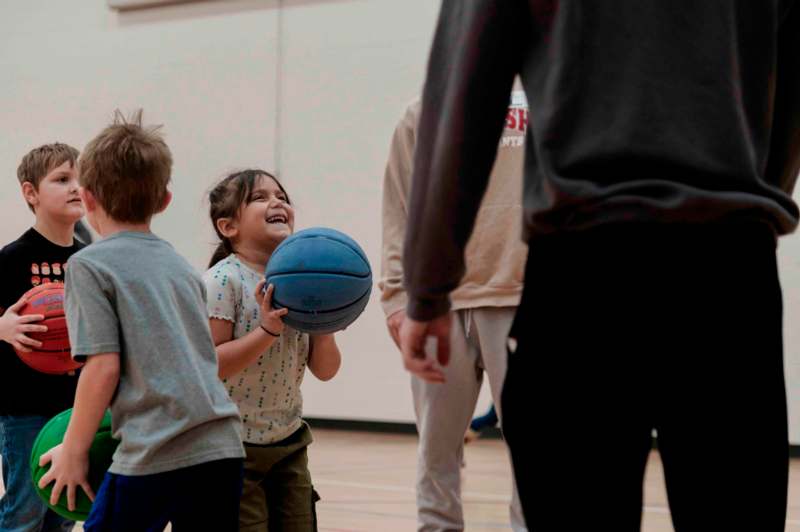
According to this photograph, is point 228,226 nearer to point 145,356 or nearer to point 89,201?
point 89,201

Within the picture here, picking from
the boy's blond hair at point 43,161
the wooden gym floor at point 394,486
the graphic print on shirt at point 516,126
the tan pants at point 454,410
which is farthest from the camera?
the wooden gym floor at point 394,486

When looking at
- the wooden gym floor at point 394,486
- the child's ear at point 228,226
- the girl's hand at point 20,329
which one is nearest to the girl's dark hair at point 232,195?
the child's ear at point 228,226

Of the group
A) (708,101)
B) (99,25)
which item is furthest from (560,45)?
(99,25)

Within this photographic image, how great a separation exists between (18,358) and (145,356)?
1474 millimetres

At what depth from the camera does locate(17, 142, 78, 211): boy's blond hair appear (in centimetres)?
413

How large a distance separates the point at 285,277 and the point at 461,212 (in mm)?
1649

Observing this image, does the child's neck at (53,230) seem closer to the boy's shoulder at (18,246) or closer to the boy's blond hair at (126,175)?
the boy's shoulder at (18,246)

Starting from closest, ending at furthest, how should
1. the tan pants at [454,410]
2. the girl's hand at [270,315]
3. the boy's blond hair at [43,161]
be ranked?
the girl's hand at [270,315]
the tan pants at [454,410]
the boy's blond hair at [43,161]

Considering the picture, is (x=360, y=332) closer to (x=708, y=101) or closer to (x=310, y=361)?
(x=310, y=361)

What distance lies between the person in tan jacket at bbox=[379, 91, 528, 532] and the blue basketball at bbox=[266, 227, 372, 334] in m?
0.15

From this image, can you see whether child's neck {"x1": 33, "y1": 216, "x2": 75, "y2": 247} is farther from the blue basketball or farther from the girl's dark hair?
the blue basketball

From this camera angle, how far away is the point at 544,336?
1.42m

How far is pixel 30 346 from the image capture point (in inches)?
138

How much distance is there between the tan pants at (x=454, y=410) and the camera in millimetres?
3262
